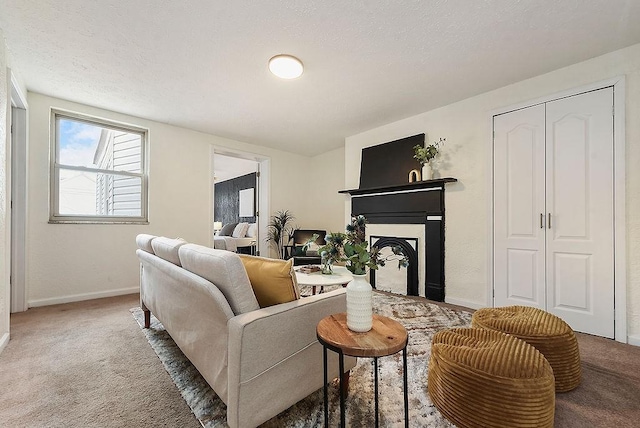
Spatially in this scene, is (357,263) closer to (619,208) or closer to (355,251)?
(355,251)

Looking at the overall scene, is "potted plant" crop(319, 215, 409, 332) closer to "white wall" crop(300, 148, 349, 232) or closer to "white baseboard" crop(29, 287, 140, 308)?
"white baseboard" crop(29, 287, 140, 308)

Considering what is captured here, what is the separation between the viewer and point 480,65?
2617 mm

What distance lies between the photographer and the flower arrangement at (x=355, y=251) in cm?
127

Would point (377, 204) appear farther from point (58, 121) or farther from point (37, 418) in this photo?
point (58, 121)

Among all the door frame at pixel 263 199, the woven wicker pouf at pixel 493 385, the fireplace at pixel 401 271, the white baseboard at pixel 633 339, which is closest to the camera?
the woven wicker pouf at pixel 493 385

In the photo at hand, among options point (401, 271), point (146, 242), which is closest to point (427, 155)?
point (401, 271)

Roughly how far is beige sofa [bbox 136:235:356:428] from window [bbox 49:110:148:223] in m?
2.96

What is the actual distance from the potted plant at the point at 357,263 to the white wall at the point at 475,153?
2396 millimetres

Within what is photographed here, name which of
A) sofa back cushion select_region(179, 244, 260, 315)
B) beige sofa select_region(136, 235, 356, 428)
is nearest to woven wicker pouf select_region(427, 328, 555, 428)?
beige sofa select_region(136, 235, 356, 428)

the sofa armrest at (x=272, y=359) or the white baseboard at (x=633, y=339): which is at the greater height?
the sofa armrest at (x=272, y=359)

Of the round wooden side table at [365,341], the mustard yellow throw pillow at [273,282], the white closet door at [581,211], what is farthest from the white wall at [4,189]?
the white closet door at [581,211]

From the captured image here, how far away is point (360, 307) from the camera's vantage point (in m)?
1.21

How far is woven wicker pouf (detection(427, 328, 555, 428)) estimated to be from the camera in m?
1.20

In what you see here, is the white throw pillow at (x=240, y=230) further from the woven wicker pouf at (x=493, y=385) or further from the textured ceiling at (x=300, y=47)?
the woven wicker pouf at (x=493, y=385)
